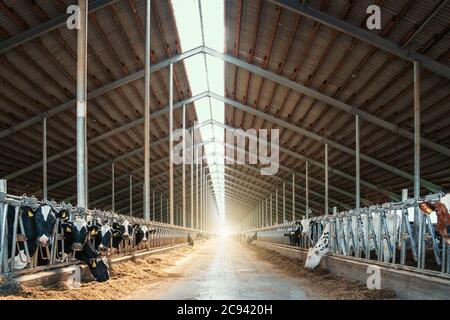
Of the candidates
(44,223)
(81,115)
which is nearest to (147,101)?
(81,115)

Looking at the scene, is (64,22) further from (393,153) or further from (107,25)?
(393,153)

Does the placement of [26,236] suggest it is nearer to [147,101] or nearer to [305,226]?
[305,226]

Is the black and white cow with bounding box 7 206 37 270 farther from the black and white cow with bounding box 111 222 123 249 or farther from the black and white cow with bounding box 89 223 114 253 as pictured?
the black and white cow with bounding box 111 222 123 249

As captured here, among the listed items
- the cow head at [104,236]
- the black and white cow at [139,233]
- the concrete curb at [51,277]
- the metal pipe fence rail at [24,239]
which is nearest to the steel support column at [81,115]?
the metal pipe fence rail at [24,239]

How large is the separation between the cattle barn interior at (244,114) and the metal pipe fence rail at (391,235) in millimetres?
47

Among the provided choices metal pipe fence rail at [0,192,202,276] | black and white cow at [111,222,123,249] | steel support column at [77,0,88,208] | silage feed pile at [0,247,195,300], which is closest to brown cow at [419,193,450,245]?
silage feed pile at [0,247,195,300]

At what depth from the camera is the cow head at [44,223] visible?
26.3ft

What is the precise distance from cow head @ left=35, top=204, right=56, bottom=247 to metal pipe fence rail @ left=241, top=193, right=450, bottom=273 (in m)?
5.84

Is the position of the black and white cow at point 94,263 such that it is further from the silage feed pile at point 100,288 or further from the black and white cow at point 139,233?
the black and white cow at point 139,233

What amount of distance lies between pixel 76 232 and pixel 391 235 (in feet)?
19.0

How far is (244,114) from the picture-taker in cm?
3184

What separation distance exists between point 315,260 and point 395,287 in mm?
5585
